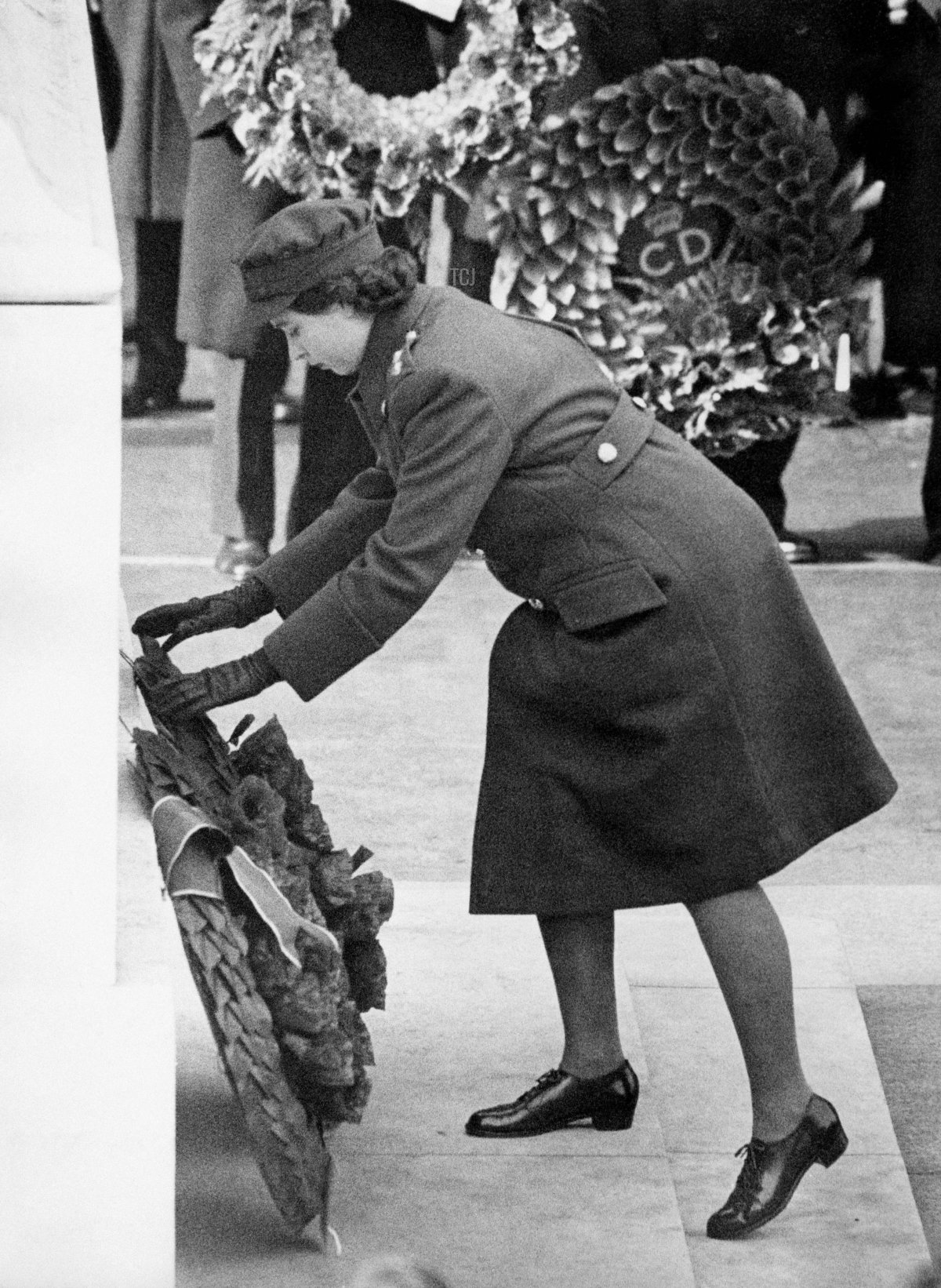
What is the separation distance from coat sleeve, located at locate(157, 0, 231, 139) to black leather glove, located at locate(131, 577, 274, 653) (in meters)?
3.11

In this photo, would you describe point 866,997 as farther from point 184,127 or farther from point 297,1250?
point 184,127

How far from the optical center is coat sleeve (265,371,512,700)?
3.21 metres

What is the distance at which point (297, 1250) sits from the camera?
3.09 m

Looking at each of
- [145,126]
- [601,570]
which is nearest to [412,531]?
[601,570]

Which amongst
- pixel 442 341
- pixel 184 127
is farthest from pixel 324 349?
pixel 184 127

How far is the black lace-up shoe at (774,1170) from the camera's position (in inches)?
129

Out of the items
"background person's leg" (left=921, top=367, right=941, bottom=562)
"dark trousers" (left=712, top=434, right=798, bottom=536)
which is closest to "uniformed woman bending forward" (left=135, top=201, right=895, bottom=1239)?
"dark trousers" (left=712, top=434, right=798, bottom=536)

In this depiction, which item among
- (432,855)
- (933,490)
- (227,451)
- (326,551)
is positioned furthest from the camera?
(933,490)

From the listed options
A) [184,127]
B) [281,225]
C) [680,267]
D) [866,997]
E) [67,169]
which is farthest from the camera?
[184,127]

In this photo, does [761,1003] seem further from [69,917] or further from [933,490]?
[933,490]

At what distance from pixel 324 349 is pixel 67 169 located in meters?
0.50

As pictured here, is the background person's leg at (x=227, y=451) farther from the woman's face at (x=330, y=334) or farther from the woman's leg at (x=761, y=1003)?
the woman's leg at (x=761, y=1003)

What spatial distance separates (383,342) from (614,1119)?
122cm

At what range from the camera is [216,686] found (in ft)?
10.7
